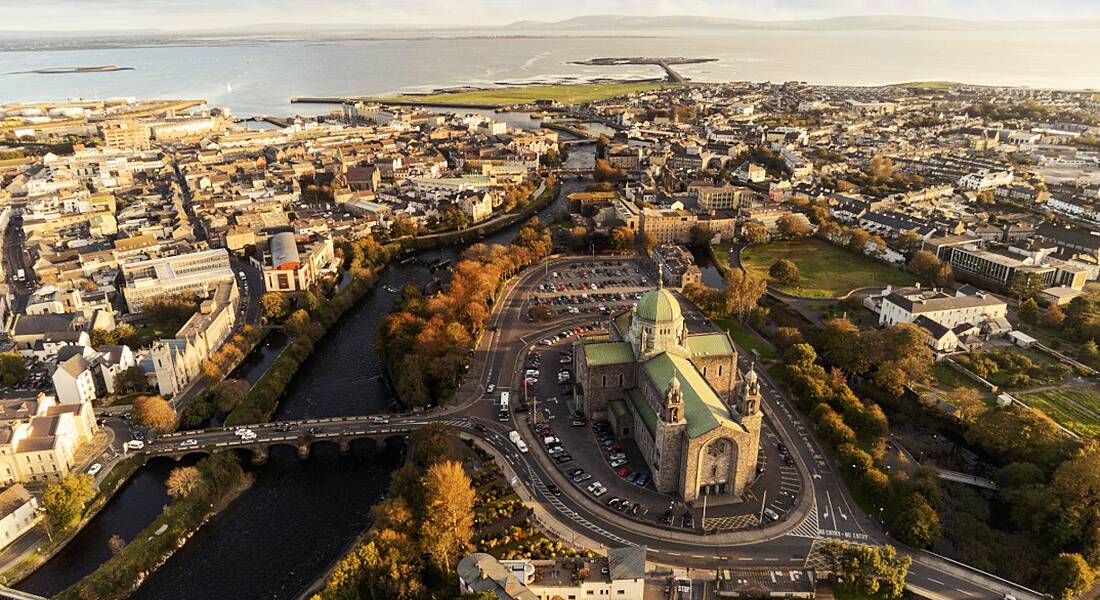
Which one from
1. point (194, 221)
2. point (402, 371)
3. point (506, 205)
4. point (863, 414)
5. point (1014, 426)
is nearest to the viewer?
point (1014, 426)

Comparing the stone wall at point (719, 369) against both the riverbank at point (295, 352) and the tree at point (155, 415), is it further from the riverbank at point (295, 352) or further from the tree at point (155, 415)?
the tree at point (155, 415)

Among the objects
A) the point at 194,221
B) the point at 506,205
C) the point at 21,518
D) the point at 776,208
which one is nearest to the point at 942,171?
Result: the point at 776,208

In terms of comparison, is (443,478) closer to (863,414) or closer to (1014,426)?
(863,414)

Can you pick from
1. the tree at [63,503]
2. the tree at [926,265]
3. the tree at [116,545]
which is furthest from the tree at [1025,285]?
the tree at [63,503]

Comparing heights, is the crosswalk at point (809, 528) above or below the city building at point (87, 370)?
below

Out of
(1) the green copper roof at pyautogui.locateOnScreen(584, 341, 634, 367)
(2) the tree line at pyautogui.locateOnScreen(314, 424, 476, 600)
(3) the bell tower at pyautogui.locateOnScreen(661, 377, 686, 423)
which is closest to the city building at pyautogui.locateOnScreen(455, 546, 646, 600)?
(2) the tree line at pyautogui.locateOnScreen(314, 424, 476, 600)
